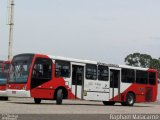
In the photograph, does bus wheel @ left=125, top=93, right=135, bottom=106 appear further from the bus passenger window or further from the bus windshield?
the bus windshield

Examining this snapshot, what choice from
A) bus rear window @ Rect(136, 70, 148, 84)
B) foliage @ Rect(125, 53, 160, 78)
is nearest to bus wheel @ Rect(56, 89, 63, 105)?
bus rear window @ Rect(136, 70, 148, 84)

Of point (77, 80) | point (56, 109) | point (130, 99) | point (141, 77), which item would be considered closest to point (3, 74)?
point (77, 80)

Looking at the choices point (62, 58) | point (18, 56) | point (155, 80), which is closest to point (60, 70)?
point (62, 58)

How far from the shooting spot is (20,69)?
26.5 meters

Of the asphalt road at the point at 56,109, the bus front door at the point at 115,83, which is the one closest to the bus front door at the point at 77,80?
the asphalt road at the point at 56,109

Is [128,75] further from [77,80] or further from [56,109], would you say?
[56,109]

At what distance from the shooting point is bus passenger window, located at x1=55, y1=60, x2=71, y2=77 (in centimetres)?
2714

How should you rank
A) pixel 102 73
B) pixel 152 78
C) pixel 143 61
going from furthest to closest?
pixel 143 61 → pixel 152 78 → pixel 102 73

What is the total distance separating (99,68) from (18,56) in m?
5.37

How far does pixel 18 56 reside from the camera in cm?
2712

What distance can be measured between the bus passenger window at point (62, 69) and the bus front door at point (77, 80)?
45cm

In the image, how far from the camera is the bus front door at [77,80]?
28.0 meters

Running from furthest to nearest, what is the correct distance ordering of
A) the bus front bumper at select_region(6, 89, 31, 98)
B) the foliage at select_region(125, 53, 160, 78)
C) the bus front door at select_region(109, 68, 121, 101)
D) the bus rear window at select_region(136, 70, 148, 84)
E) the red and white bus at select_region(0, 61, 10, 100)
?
1. the foliage at select_region(125, 53, 160, 78)
2. the bus rear window at select_region(136, 70, 148, 84)
3. the red and white bus at select_region(0, 61, 10, 100)
4. the bus front door at select_region(109, 68, 121, 101)
5. the bus front bumper at select_region(6, 89, 31, 98)

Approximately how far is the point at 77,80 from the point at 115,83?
368cm
